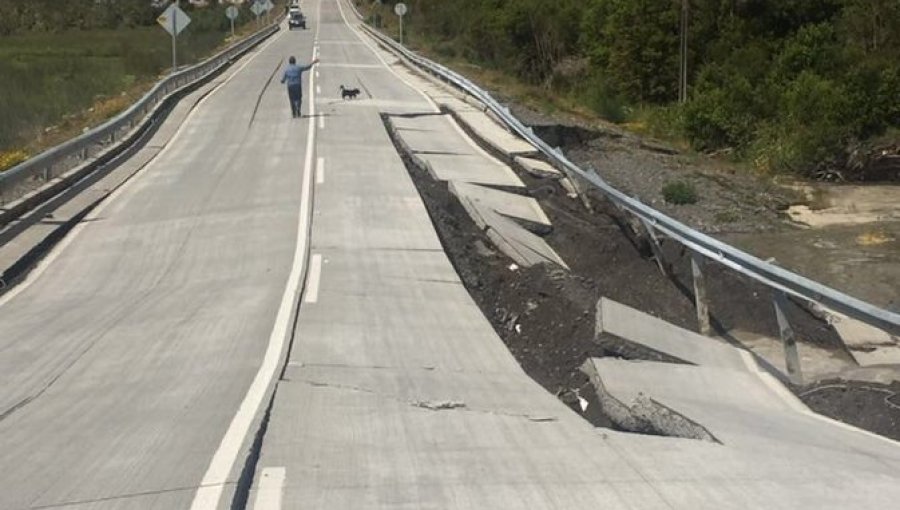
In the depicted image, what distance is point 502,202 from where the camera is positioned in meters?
Answer: 17.5

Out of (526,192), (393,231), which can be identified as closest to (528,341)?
(393,231)

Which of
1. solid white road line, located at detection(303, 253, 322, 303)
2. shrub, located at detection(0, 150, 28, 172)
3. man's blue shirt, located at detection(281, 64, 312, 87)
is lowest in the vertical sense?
solid white road line, located at detection(303, 253, 322, 303)

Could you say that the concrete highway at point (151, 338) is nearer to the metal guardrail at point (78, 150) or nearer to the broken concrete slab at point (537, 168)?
the metal guardrail at point (78, 150)

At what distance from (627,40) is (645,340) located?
42.9m

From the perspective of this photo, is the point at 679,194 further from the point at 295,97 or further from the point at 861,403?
the point at 861,403

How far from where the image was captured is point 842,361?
41.4 ft

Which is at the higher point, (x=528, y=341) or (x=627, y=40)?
(x=627, y=40)

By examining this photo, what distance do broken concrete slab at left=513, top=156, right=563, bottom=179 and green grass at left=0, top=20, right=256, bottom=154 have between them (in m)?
10.1

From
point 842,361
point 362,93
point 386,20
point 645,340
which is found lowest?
point 842,361

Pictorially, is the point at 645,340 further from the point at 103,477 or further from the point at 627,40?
the point at 627,40

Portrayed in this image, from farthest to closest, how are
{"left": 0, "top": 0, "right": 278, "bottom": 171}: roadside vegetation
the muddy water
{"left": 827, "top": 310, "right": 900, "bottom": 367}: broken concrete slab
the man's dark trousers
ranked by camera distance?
1. the man's dark trousers
2. {"left": 0, "top": 0, "right": 278, "bottom": 171}: roadside vegetation
3. the muddy water
4. {"left": 827, "top": 310, "right": 900, "bottom": 367}: broken concrete slab

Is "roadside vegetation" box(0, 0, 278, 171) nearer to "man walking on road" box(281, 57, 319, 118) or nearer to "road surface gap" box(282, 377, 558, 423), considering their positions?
"man walking on road" box(281, 57, 319, 118)

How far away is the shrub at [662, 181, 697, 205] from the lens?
77.9ft

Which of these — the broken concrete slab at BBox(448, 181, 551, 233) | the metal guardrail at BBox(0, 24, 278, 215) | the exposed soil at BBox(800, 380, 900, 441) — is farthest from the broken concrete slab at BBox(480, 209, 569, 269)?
the metal guardrail at BBox(0, 24, 278, 215)
